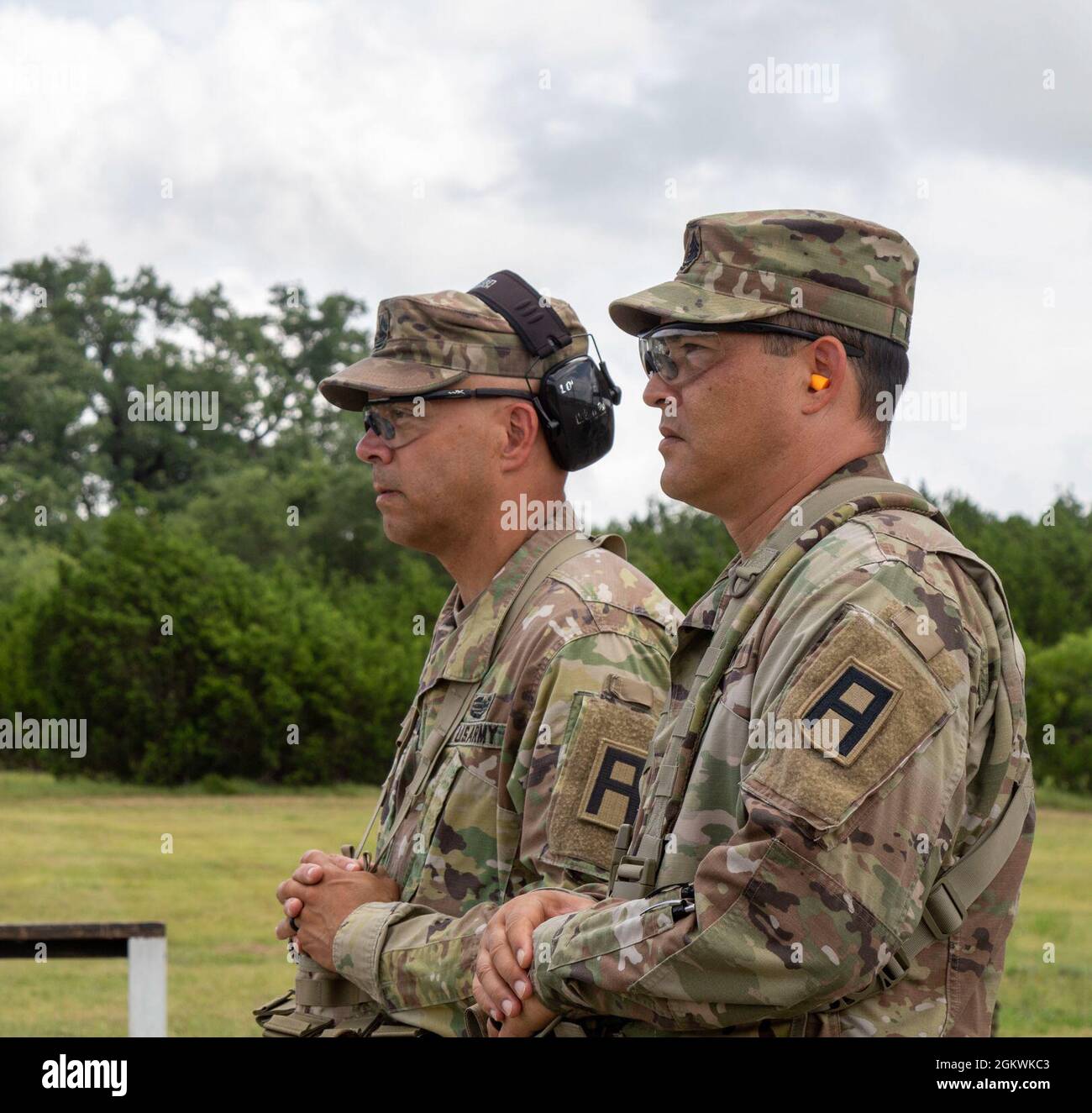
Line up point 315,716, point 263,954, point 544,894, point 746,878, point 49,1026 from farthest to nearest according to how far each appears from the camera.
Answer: point 315,716 → point 263,954 → point 49,1026 → point 544,894 → point 746,878

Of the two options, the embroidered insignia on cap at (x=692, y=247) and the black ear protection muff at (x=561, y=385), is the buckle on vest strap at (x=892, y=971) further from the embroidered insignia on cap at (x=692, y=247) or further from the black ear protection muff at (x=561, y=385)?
the black ear protection muff at (x=561, y=385)

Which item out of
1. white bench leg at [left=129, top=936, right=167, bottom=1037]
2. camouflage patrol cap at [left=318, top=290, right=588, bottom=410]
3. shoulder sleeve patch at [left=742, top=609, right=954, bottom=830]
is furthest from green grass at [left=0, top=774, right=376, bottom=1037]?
shoulder sleeve patch at [left=742, top=609, right=954, bottom=830]

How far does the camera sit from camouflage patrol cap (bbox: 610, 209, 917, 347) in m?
2.46

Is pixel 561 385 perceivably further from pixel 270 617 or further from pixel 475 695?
pixel 270 617

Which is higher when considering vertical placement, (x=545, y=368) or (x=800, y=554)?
(x=545, y=368)

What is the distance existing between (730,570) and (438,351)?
1.35 metres

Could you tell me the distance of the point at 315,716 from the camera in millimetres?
19938

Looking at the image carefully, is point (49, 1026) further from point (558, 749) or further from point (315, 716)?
point (315, 716)

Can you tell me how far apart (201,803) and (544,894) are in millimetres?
16942

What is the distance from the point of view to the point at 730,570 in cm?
254

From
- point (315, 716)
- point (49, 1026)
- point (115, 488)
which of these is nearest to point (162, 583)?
point (315, 716)

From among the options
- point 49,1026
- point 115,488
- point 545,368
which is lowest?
point 49,1026

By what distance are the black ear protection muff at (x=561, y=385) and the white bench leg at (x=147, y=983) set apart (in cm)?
378

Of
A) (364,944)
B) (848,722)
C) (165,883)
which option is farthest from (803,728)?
(165,883)
